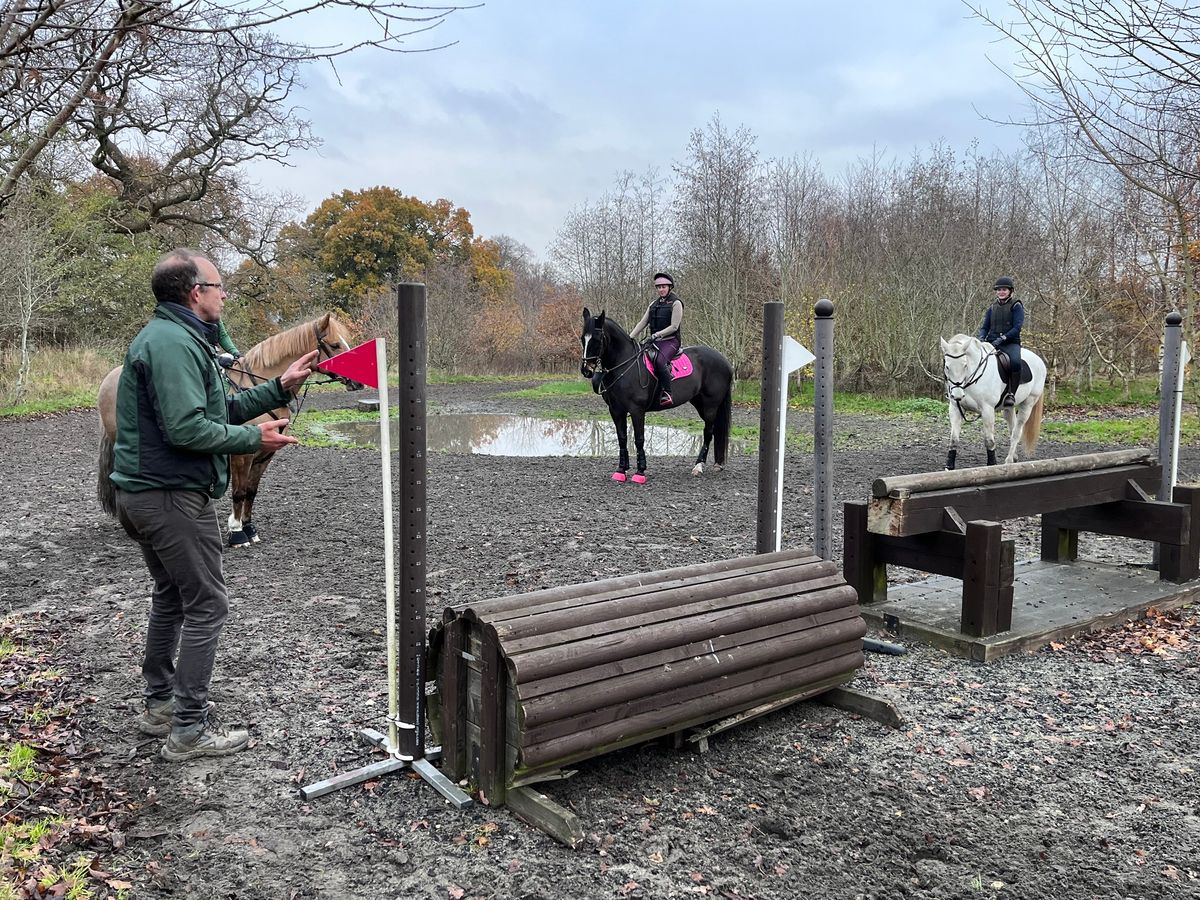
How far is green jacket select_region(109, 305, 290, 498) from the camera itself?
3.18 m

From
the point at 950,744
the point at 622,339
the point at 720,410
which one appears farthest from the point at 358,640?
the point at 720,410

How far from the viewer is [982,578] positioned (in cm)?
470

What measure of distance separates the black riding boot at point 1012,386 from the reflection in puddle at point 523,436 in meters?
4.86

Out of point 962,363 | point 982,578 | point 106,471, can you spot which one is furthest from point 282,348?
point 962,363

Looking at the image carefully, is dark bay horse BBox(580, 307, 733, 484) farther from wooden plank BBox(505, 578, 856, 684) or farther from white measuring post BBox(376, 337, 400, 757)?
white measuring post BBox(376, 337, 400, 757)

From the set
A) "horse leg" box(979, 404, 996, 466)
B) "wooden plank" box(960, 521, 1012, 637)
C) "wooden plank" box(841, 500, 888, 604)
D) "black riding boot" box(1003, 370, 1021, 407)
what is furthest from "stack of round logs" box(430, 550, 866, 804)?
"black riding boot" box(1003, 370, 1021, 407)

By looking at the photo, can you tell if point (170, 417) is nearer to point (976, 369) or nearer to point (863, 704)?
point (863, 704)

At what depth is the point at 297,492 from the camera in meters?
9.98

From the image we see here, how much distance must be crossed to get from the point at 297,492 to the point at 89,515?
2188 millimetres

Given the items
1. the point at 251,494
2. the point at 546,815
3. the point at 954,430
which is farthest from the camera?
the point at 954,430

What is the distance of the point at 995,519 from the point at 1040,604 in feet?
2.19

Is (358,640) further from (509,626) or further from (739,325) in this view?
(739,325)

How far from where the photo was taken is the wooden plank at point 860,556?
523 cm

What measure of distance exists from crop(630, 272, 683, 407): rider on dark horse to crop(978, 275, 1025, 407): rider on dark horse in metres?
4.23
